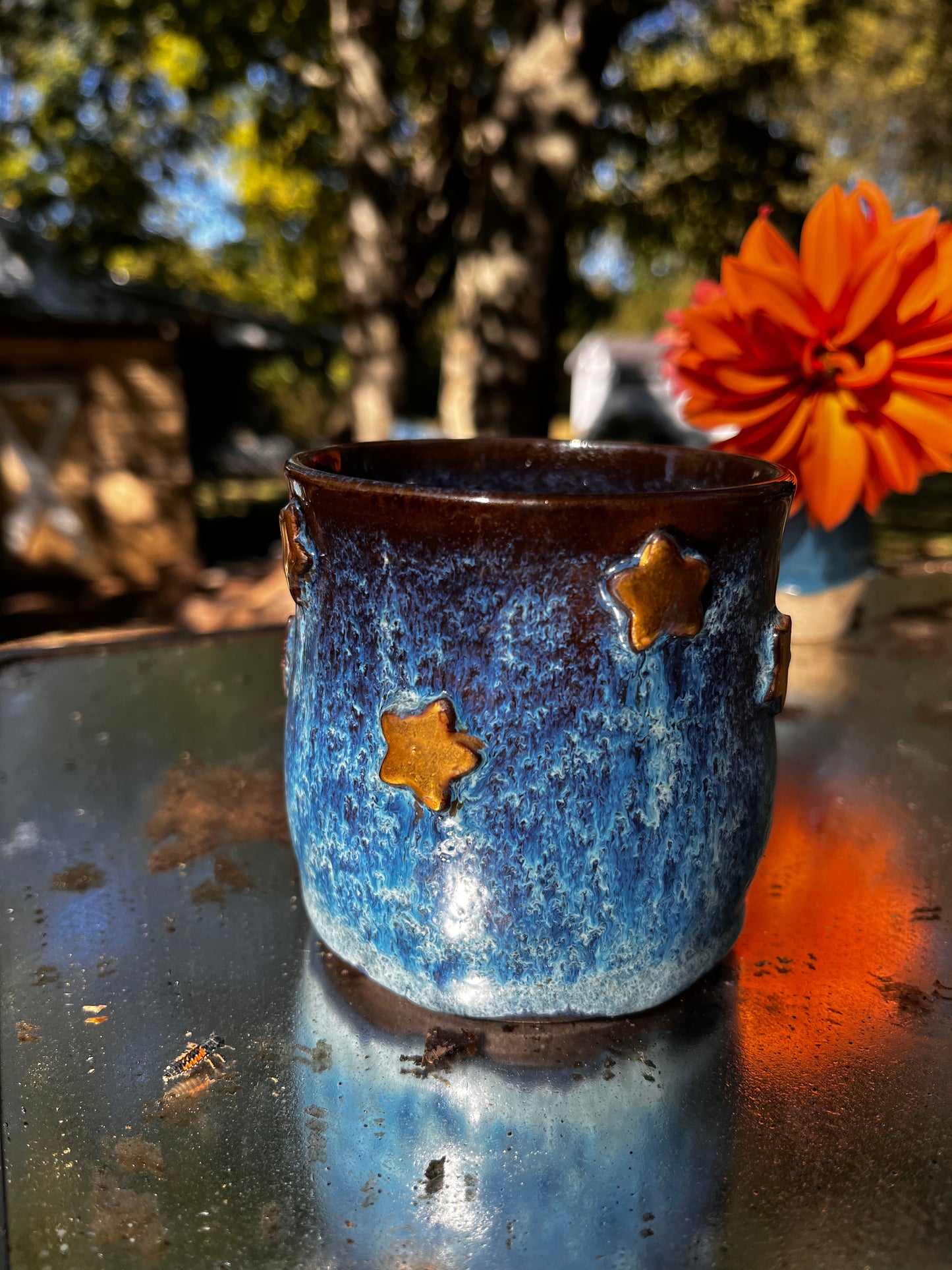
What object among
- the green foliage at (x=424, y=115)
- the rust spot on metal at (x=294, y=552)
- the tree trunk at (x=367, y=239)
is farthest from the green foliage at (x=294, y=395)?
the rust spot on metal at (x=294, y=552)

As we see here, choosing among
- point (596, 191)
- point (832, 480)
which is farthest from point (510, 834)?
point (596, 191)

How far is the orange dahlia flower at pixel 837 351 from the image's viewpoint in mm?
668

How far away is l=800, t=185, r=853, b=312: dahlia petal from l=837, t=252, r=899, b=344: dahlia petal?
0.7 inches

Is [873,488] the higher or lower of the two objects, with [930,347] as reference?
lower

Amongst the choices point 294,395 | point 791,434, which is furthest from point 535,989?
point 294,395

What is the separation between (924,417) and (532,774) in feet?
1.54

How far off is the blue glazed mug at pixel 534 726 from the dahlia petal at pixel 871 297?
29 cm

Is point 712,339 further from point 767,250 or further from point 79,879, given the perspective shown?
point 79,879

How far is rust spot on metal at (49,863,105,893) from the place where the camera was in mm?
625

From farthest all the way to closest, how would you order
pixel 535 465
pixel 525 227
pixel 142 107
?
pixel 142 107, pixel 525 227, pixel 535 465

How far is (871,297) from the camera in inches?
26.3

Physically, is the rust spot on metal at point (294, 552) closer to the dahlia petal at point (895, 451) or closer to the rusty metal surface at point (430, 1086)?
the rusty metal surface at point (430, 1086)

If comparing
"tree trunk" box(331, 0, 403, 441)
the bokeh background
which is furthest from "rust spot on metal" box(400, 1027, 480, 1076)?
"tree trunk" box(331, 0, 403, 441)

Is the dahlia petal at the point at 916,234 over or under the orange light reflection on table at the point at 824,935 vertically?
over
